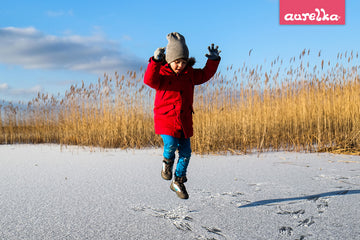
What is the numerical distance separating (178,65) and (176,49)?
0.29 feet

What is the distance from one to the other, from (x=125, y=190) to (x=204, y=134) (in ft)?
6.60

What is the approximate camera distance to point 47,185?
2549 millimetres

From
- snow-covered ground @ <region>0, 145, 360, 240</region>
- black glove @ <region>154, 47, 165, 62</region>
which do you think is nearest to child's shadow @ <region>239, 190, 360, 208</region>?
snow-covered ground @ <region>0, 145, 360, 240</region>

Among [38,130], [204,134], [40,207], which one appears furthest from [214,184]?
[38,130]

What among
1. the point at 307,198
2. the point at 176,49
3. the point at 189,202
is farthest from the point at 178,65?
the point at 307,198

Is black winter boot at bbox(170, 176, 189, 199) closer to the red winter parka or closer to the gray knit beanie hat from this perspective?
the red winter parka

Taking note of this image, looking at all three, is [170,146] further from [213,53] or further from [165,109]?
[213,53]

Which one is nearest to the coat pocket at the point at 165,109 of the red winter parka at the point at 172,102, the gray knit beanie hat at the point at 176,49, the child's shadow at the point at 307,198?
the red winter parka at the point at 172,102

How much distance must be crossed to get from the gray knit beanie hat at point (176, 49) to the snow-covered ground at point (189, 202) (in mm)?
872

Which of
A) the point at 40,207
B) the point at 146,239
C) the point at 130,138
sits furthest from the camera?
the point at 130,138

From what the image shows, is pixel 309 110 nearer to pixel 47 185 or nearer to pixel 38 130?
pixel 47 185

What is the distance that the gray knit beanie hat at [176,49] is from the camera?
1.57 m

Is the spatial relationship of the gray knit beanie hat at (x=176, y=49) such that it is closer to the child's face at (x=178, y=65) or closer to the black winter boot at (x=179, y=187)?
the child's face at (x=178, y=65)

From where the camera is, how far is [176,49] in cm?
158
